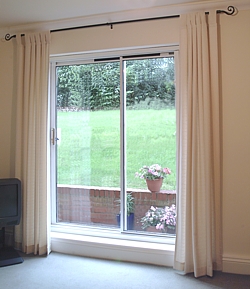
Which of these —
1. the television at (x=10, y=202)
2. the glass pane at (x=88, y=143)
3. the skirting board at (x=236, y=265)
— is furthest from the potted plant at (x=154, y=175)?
the television at (x=10, y=202)

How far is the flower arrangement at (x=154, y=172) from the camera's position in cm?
290

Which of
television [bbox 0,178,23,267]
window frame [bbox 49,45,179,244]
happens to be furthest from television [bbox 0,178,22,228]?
window frame [bbox 49,45,179,244]

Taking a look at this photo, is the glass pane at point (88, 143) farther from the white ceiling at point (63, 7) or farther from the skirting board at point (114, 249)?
the white ceiling at point (63, 7)

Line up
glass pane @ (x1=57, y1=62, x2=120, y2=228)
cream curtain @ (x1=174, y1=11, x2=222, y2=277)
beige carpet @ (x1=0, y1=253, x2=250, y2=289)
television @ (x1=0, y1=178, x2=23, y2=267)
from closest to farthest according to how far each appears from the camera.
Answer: beige carpet @ (x1=0, y1=253, x2=250, y2=289) → cream curtain @ (x1=174, y1=11, x2=222, y2=277) → television @ (x1=0, y1=178, x2=23, y2=267) → glass pane @ (x1=57, y1=62, x2=120, y2=228)

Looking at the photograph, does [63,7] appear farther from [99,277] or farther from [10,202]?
[99,277]

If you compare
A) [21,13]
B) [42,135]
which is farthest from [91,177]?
[21,13]

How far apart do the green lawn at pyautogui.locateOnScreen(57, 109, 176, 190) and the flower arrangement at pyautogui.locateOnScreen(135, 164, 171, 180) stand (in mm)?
45

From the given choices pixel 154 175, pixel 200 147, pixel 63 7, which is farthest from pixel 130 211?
pixel 63 7

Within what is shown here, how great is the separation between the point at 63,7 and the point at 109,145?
4.62 ft

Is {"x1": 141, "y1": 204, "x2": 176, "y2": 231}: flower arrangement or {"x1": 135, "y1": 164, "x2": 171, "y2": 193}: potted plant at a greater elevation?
{"x1": 135, "y1": 164, "x2": 171, "y2": 193}: potted plant

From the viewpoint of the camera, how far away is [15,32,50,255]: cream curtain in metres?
2.96

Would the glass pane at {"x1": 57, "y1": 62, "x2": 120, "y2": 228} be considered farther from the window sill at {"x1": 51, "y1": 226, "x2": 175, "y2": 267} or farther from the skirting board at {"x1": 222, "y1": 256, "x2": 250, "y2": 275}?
the skirting board at {"x1": 222, "y1": 256, "x2": 250, "y2": 275}

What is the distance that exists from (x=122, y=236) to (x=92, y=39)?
6.78 ft

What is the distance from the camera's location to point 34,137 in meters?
2.99
